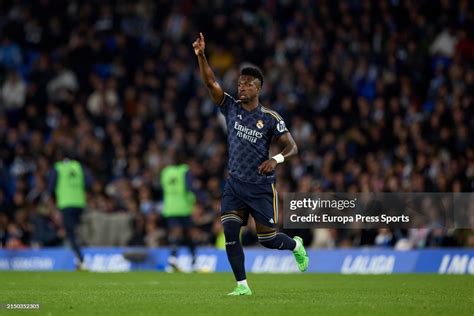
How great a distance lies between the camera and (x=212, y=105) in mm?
27000

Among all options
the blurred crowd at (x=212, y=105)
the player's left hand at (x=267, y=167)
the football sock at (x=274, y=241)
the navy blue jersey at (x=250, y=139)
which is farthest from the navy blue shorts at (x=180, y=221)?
the player's left hand at (x=267, y=167)

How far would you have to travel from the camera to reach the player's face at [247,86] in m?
12.5

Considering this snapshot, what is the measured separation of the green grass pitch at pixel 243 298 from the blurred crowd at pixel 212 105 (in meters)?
4.26

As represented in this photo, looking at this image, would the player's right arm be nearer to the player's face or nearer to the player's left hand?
the player's face

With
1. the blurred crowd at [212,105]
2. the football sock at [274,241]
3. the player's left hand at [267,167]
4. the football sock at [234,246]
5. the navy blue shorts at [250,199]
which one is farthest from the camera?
the blurred crowd at [212,105]

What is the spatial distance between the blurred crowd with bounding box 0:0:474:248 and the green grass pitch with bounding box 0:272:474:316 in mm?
4259

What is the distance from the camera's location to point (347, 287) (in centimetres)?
1471

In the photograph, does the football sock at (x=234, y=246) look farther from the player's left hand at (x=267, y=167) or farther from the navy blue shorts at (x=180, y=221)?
the navy blue shorts at (x=180, y=221)

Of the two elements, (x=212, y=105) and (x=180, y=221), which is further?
(x=212, y=105)

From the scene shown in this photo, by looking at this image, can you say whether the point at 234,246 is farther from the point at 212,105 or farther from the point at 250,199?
the point at 212,105

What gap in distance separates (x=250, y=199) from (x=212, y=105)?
14.6m

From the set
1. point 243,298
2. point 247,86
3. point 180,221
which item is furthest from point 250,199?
point 180,221

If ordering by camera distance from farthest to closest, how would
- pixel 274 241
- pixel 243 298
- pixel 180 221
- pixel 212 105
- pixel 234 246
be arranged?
pixel 212 105
pixel 180 221
pixel 274 241
pixel 234 246
pixel 243 298

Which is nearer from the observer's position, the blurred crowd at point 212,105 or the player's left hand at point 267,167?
the player's left hand at point 267,167
